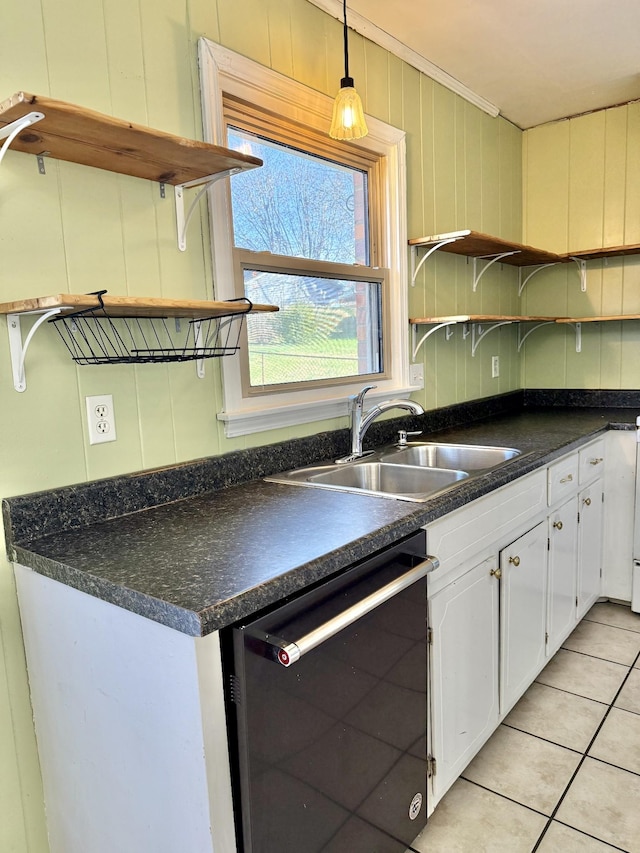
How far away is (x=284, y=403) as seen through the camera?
1872 millimetres

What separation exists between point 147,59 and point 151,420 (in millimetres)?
887

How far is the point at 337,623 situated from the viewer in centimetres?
107

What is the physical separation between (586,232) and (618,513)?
150 cm

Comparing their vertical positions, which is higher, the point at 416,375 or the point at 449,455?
Result: the point at 416,375

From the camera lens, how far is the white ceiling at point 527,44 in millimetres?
2025

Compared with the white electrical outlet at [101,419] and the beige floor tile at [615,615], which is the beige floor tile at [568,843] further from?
the white electrical outlet at [101,419]

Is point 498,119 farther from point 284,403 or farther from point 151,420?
point 151,420

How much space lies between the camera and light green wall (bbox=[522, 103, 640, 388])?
300 cm

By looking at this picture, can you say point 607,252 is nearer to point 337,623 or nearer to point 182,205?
point 182,205

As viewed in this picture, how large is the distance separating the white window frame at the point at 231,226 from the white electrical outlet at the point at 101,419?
1.07 ft

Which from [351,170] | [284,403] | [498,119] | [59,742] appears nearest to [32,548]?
[59,742]

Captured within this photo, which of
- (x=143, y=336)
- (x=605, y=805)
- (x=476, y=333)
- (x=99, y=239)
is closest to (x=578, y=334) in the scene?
(x=476, y=333)

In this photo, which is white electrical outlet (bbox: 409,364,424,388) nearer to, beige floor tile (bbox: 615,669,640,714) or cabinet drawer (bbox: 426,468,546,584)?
cabinet drawer (bbox: 426,468,546,584)

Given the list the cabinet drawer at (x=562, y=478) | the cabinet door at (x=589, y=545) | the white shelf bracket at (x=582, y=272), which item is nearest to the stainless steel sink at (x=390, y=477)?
the cabinet drawer at (x=562, y=478)
